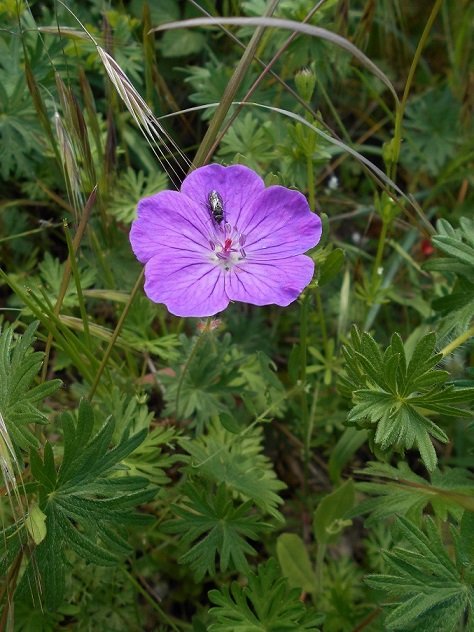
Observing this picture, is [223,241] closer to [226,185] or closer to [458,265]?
[226,185]

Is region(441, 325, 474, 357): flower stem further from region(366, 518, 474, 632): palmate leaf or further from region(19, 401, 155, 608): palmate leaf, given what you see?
region(19, 401, 155, 608): palmate leaf

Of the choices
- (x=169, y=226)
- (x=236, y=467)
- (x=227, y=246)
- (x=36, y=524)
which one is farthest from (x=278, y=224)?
(x=36, y=524)

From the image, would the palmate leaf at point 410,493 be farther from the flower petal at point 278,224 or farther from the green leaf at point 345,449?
the flower petal at point 278,224

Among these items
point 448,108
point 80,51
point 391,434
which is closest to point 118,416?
point 391,434

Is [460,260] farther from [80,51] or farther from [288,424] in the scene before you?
[80,51]

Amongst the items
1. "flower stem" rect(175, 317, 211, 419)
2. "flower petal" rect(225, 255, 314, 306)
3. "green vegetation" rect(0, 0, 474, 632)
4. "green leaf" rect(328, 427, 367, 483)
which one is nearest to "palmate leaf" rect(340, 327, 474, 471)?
"green vegetation" rect(0, 0, 474, 632)

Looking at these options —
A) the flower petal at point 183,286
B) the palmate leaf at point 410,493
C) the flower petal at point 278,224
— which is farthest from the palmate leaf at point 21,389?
the palmate leaf at point 410,493
